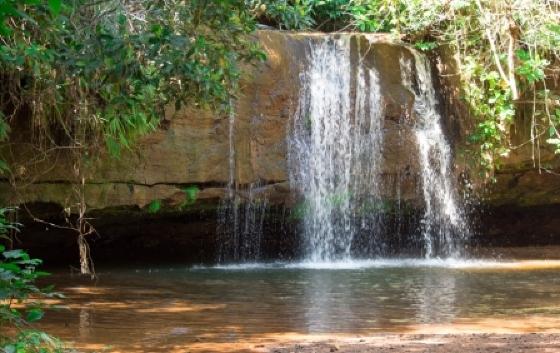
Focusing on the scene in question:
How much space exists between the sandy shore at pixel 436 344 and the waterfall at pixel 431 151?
21.5 feet

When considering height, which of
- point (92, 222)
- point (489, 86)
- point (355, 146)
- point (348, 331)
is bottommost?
point (348, 331)

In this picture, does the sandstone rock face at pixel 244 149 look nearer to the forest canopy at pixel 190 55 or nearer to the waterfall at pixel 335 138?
the waterfall at pixel 335 138

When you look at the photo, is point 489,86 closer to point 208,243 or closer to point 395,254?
point 395,254

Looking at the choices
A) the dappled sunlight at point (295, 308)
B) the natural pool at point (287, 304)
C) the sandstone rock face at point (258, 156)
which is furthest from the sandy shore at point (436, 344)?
the sandstone rock face at point (258, 156)

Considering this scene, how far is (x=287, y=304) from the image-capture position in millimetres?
8094

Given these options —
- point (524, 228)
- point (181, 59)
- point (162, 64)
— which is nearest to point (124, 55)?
point (181, 59)

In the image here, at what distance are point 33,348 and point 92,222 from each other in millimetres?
7475

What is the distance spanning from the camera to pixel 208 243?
13.7 meters

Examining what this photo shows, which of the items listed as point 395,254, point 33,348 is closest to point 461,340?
point 33,348

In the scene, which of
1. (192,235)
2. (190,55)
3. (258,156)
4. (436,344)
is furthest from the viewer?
(192,235)

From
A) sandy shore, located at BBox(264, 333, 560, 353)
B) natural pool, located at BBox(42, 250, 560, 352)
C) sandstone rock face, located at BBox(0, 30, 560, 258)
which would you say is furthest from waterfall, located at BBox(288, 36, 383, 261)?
sandy shore, located at BBox(264, 333, 560, 353)

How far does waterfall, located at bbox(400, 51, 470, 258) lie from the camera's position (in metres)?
12.7

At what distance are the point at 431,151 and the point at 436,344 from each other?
7.13 metres

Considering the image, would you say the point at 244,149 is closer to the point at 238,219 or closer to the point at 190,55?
the point at 238,219
